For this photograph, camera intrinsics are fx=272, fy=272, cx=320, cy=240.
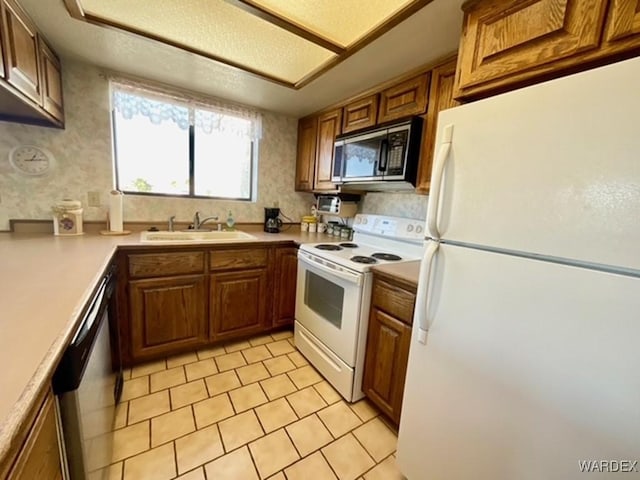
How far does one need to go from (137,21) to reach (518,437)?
2.47 m

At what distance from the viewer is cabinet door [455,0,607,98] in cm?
87

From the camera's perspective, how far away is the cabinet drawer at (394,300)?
4.56 ft

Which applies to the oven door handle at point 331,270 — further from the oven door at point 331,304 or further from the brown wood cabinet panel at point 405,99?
the brown wood cabinet panel at point 405,99

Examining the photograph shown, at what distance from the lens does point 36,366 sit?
0.54 meters

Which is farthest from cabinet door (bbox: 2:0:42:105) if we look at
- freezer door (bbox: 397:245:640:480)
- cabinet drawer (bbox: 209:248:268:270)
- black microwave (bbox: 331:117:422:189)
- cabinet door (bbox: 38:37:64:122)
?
freezer door (bbox: 397:245:640:480)

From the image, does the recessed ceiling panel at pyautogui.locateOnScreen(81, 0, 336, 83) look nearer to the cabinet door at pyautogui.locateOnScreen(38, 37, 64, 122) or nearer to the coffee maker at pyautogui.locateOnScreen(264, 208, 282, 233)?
the cabinet door at pyautogui.locateOnScreen(38, 37, 64, 122)

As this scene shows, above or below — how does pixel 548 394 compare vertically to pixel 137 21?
below

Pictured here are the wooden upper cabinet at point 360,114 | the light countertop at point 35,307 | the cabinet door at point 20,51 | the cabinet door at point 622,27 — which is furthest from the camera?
the wooden upper cabinet at point 360,114

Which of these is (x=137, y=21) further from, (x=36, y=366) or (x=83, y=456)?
(x=83, y=456)

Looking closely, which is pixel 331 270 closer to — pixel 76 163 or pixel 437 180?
pixel 437 180

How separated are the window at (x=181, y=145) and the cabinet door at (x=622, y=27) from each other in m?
2.46

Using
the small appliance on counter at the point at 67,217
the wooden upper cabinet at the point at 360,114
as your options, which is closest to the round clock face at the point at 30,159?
the small appliance on counter at the point at 67,217

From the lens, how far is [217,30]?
1.50 meters

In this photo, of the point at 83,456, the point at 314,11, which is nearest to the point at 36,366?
the point at 83,456
